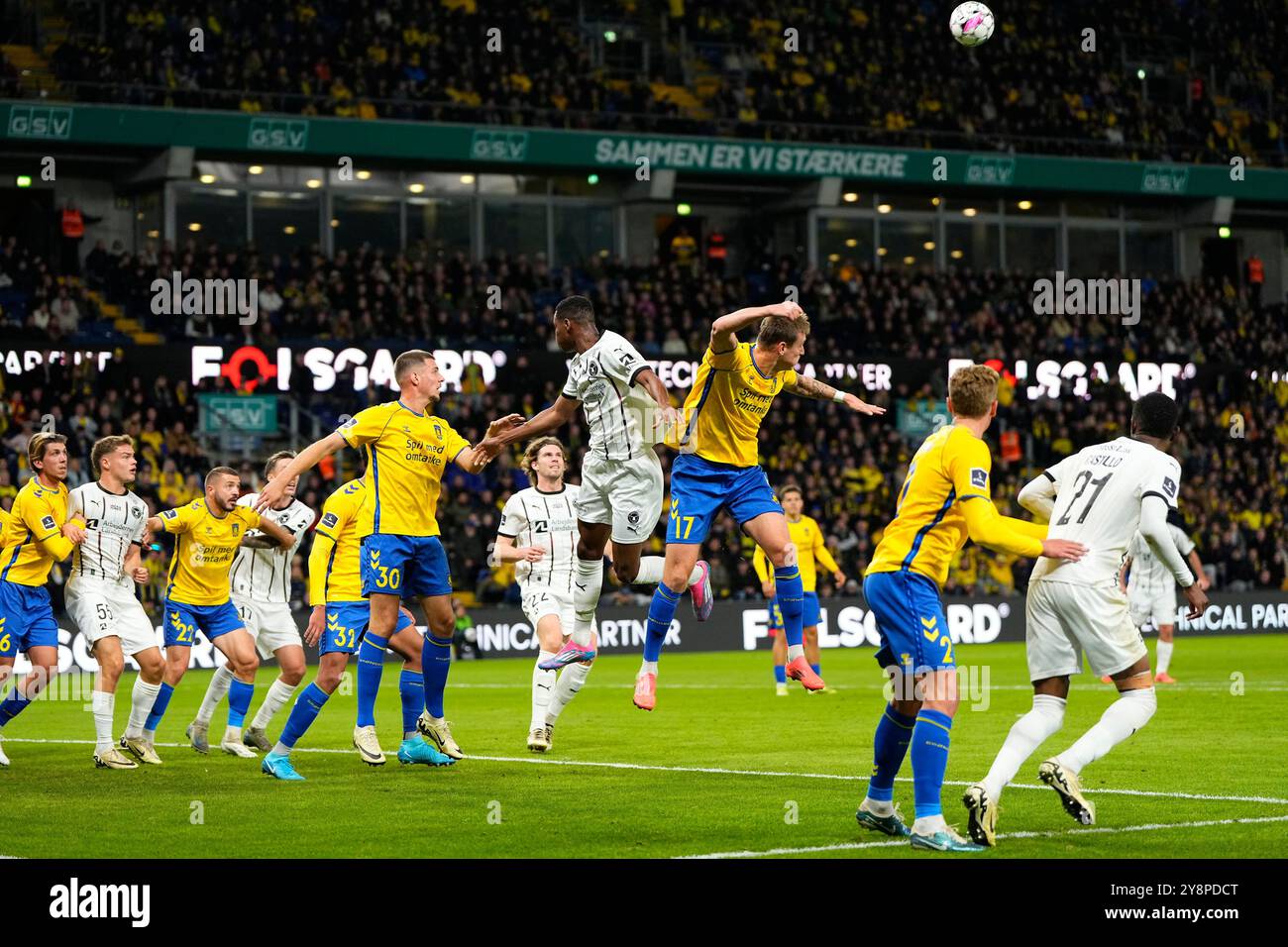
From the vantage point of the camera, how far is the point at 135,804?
11.1 m

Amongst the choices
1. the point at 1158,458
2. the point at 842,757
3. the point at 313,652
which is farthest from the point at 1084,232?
the point at 1158,458

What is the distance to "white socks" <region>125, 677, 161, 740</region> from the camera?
14.0 meters

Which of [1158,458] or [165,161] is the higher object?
[165,161]

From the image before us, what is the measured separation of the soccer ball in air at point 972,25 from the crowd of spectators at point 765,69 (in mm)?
16668

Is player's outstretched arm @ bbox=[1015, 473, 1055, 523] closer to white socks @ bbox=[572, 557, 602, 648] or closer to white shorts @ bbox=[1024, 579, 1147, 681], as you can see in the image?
white shorts @ bbox=[1024, 579, 1147, 681]

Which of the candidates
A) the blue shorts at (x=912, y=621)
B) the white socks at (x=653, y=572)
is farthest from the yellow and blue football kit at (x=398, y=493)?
the blue shorts at (x=912, y=621)

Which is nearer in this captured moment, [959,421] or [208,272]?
[959,421]

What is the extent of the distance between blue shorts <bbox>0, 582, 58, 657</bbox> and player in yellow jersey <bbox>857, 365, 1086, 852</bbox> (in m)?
7.72

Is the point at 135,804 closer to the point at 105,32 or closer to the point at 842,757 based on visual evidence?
the point at 842,757

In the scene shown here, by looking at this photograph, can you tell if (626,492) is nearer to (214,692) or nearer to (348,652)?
(348,652)

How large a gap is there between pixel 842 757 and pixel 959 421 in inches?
207

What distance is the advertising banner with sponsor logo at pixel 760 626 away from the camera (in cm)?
3078

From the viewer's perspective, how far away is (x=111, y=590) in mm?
14078

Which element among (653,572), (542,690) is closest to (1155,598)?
(542,690)
